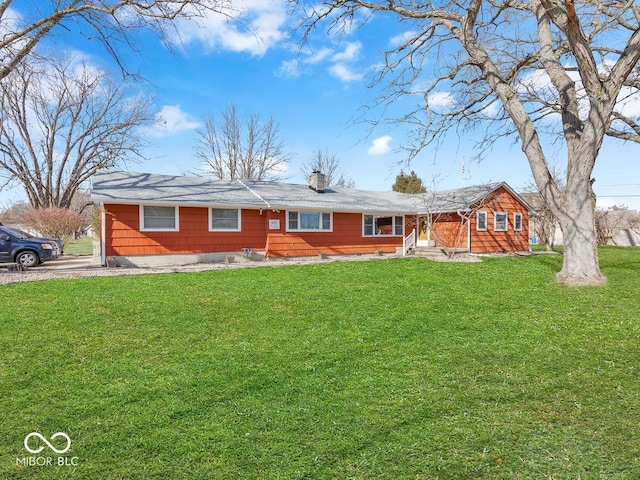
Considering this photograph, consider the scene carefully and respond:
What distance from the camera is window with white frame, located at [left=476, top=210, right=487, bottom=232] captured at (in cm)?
1764

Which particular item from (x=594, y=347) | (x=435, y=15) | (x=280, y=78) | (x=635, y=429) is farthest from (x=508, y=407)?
(x=280, y=78)

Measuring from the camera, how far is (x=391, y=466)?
2.36 m

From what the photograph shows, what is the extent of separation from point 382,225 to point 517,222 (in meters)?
7.93

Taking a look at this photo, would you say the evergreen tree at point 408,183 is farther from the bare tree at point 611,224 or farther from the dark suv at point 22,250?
the dark suv at point 22,250

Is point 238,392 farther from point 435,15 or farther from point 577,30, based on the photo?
point 435,15

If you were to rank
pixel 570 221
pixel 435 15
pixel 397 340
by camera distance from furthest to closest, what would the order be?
pixel 435 15 < pixel 570 221 < pixel 397 340

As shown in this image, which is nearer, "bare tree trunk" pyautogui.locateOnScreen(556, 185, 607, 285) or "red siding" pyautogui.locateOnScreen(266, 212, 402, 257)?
"bare tree trunk" pyautogui.locateOnScreen(556, 185, 607, 285)

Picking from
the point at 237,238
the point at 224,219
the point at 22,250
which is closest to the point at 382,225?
the point at 237,238

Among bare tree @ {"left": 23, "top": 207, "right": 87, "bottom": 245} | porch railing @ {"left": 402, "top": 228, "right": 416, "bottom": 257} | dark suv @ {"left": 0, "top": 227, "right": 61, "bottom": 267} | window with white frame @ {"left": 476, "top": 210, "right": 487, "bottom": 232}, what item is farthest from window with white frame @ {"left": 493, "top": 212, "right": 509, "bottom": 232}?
bare tree @ {"left": 23, "top": 207, "right": 87, "bottom": 245}

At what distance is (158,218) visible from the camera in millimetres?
12281

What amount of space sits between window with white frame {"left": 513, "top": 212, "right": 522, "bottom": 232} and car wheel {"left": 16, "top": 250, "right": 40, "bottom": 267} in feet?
73.9

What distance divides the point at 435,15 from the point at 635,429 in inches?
412

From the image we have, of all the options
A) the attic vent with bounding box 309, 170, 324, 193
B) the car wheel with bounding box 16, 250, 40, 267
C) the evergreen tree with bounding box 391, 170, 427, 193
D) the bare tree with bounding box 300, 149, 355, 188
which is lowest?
the car wheel with bounding box 16, 250, 40, 267

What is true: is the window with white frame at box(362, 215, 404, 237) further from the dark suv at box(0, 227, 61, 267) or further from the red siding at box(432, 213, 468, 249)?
the dark suv at box(0, 227, 61, 267)
